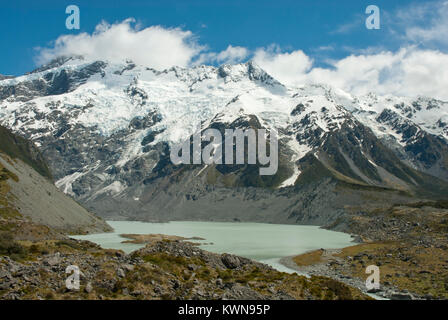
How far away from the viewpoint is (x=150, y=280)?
4650 cm

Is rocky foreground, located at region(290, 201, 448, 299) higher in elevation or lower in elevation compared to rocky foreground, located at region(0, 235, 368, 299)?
lower

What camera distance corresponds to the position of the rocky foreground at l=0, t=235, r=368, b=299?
1633 inches

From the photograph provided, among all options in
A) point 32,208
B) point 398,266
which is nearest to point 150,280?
point 398,266

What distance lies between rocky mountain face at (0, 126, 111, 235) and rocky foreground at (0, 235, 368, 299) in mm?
57929

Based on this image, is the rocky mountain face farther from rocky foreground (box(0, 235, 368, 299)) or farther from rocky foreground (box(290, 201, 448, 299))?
rocky foreground (box(290, 201, 448, 299))

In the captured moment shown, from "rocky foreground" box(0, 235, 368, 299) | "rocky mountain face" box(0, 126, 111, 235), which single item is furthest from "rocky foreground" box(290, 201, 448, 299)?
"rocky mountain face" box(0, 126, 111, 235)

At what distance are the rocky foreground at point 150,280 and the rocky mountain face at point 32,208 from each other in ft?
190

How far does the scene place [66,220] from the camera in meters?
166

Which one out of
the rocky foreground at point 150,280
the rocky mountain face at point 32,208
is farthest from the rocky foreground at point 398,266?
the rocky mountain face at point 32,208

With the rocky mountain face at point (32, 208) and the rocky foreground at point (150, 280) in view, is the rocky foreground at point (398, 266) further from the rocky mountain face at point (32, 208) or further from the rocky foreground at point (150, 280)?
the rocky mountain face at point (32, 208)

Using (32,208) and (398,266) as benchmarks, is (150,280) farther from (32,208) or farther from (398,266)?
(32,208)

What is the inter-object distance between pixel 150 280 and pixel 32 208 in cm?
11372

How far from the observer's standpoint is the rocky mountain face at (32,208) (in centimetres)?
11675
